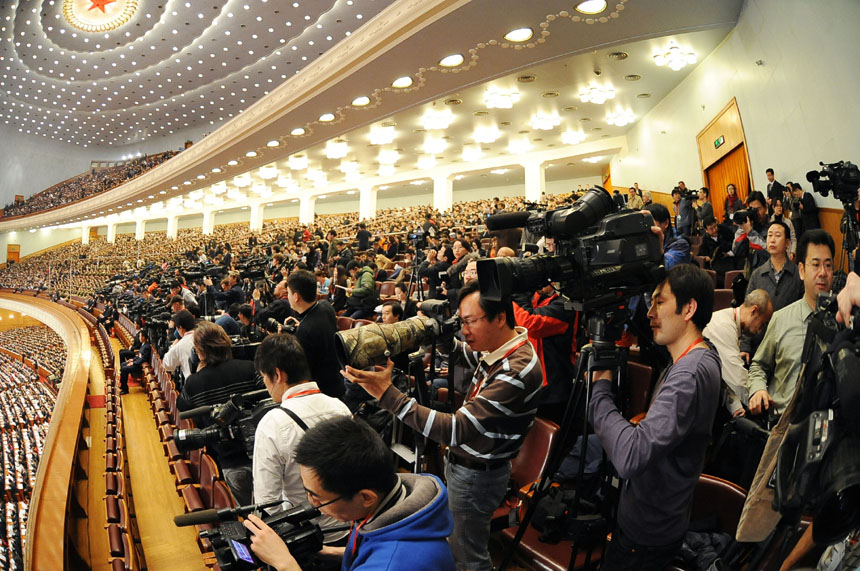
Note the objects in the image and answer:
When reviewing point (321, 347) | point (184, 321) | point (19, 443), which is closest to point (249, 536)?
point (321, 347)

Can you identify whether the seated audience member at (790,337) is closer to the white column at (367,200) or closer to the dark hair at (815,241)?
the dark hair at (815,241)

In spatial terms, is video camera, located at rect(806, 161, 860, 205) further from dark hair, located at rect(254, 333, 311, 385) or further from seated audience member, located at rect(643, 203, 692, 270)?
dark hair, located at rect(254, 333, 311, 385)

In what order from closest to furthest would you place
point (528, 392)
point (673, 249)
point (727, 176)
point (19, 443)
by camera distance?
point (528, 392) < point (673, 249) < point (727, 176) < point (19, 443)

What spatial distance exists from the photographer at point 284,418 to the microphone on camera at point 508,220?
29.2 inches

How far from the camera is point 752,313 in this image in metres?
2.33

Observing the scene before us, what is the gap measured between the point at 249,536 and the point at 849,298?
1179 millimetres

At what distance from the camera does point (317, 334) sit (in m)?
2.54

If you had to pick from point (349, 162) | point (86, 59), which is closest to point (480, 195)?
point (349, 162)

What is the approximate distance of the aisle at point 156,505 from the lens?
2.70 meters

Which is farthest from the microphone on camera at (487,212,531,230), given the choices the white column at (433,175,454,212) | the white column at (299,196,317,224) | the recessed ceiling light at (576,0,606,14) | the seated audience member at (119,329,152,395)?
the white column at (299,196,317,224)

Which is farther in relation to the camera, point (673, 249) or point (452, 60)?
point (452, 60)

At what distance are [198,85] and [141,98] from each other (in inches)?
166

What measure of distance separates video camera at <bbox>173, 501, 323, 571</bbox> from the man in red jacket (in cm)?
137

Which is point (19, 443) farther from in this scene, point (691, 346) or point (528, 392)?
point (691, 346)
